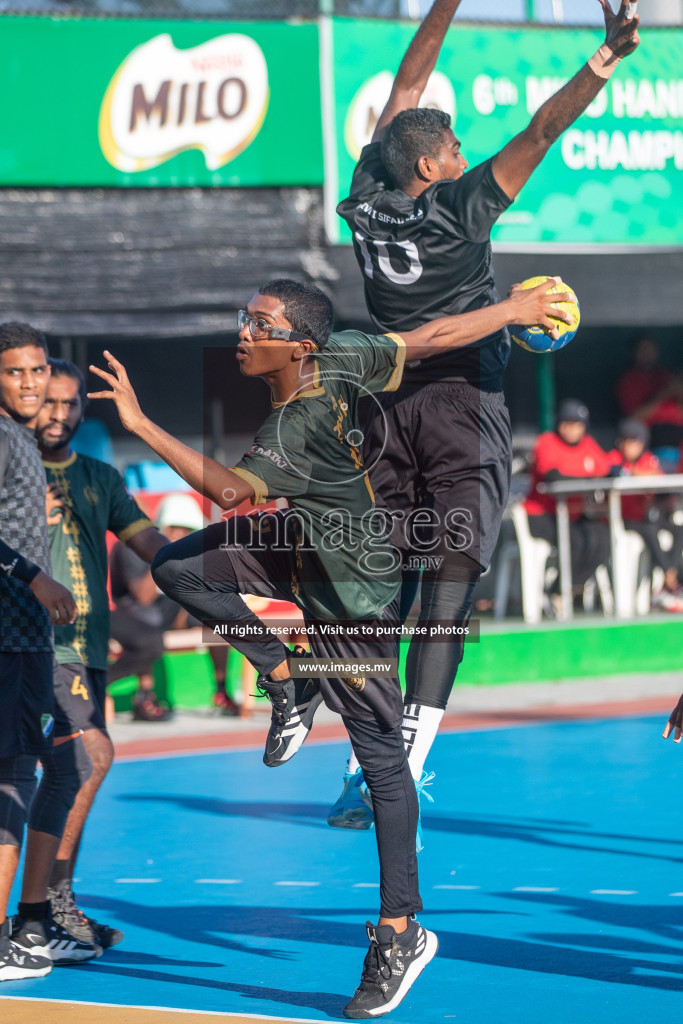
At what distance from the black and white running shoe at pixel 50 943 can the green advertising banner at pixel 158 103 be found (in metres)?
8.88

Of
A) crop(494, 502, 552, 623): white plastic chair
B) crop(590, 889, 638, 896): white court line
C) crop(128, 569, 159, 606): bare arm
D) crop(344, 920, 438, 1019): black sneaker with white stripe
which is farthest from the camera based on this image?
crop(494, 502, 552, 623): white plastic chair

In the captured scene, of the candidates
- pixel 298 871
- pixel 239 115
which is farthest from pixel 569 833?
pixel 239 115

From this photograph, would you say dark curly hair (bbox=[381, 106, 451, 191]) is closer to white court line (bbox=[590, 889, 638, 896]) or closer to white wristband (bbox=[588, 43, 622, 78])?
white wristband (bbox=[588, 43, 622, 78])

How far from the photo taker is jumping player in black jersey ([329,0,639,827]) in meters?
5.15

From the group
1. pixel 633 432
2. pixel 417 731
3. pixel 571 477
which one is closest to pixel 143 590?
pixel 571 477

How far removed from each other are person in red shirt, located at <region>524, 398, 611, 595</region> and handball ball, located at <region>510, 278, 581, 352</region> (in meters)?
7.43

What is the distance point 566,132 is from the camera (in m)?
14.1

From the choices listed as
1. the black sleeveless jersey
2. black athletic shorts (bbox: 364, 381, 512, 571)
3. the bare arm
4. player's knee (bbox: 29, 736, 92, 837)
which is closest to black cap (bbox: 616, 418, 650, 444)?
the bare arm

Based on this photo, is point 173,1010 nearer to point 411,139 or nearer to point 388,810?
point 388,810

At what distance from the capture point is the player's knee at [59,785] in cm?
547

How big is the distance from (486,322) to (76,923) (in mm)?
2963

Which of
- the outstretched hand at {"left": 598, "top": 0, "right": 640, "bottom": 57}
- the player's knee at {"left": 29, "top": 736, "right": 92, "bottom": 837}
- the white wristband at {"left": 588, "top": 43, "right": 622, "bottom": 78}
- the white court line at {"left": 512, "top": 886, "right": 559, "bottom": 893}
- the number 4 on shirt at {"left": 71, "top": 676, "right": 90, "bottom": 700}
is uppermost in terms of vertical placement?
the outstretched hand at {"left": 598, "top": 0, "right": 640, "bottom": 57}

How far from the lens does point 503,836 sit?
728cm

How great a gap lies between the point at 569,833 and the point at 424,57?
4038 millimetres
